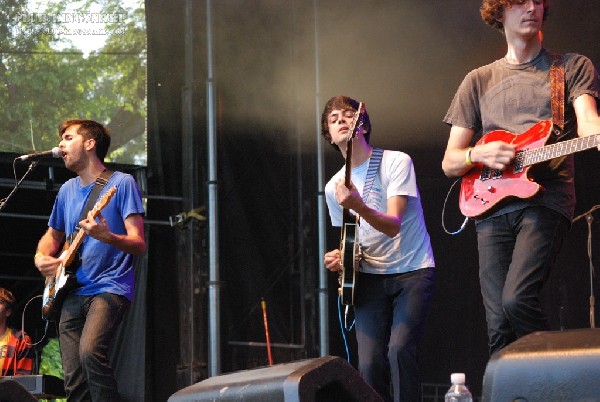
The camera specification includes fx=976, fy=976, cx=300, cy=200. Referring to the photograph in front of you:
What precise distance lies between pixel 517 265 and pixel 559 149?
0.49 metres

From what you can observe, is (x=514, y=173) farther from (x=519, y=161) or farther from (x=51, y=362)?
(x=51, y=362)

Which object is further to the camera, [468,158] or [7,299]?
[7,299]

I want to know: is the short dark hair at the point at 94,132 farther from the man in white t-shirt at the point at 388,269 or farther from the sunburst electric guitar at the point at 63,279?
the man in white t-shirt at the point at 388,269

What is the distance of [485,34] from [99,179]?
3.88 metres

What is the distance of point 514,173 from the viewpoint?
3992mm

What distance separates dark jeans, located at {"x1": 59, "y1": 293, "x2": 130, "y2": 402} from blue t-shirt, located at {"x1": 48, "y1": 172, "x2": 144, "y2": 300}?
0.07m

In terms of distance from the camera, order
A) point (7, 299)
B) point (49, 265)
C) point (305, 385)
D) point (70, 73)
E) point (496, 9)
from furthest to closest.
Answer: point (70, 73)
point (7, 299)
point (49, 265)
point (496, 9)
point (305, 385)

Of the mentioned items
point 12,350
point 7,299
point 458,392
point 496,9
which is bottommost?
point 12,350

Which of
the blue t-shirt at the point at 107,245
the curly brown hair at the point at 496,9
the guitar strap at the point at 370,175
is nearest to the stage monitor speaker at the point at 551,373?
the curly brown hair at the point at 496,9

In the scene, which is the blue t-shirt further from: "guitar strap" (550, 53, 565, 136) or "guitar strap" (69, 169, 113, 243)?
"guitar strap" (550, 53, 565, 136)

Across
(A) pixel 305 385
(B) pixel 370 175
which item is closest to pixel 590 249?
(B) pixel 370 175

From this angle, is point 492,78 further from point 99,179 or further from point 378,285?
point 99,179

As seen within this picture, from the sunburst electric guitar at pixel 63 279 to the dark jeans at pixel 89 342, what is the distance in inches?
2.4

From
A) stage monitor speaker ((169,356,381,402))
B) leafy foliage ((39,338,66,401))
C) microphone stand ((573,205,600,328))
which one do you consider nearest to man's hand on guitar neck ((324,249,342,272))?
stage monitor speaker ((169,356,381,402))
